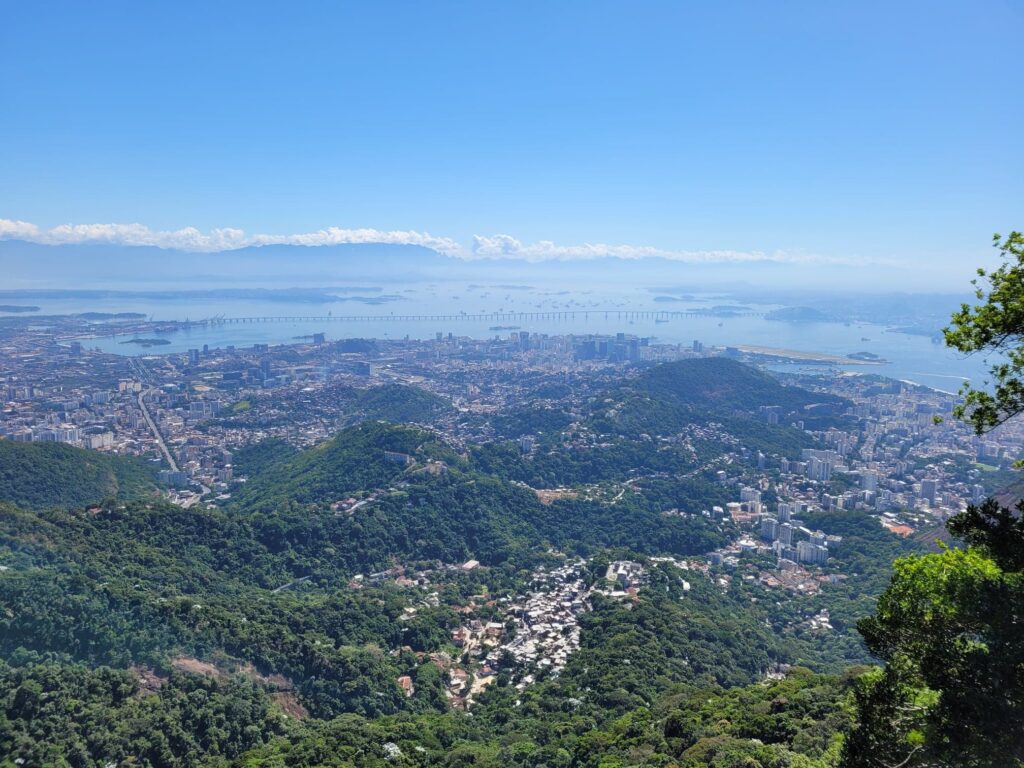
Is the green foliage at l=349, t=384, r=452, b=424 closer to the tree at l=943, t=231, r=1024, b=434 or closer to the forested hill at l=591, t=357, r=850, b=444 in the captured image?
the forested hill at l=591, t=357, r=850, b=444

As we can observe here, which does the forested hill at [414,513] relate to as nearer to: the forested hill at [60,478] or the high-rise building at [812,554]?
the high-rise building at [812,554]

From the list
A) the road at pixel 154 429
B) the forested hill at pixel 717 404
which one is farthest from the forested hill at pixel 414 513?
the forested hill at pixel 717 404

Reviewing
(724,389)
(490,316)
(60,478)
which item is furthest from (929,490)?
(490,316)

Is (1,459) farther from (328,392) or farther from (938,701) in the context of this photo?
(938,701)

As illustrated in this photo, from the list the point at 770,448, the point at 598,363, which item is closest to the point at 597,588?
the point at 770,448

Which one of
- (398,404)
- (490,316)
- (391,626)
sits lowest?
(391,626)

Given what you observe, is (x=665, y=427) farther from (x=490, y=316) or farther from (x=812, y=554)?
(x=490, y=316)


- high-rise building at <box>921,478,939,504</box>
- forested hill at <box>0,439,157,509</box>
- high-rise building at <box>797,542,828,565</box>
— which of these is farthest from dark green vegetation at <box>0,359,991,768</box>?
high-rise building at <box>921,478,939,504</box>
